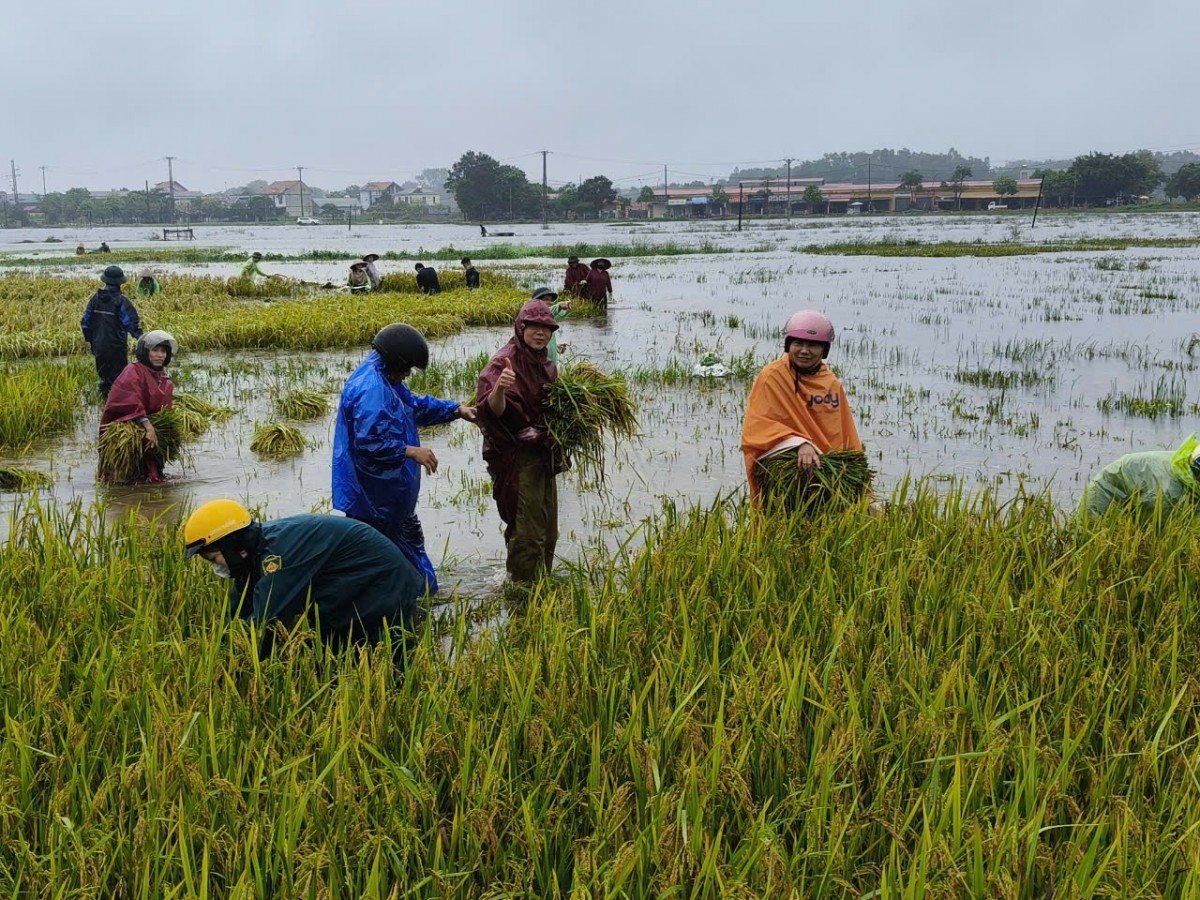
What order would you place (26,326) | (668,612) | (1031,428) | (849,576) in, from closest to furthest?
(668,612)
(849,576)
(1031,428)
(26,326)

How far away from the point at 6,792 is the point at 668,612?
1.97 metres

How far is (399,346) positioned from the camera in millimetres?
4500

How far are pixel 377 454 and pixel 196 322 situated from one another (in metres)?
12.5

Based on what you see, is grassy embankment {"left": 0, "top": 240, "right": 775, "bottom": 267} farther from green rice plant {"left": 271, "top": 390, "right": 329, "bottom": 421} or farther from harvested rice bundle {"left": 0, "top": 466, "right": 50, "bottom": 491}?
harvested rice bundle {"left": 0, "top": 466, "right": 50, "bottom": 491}

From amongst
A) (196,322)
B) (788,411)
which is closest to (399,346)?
(788,411)

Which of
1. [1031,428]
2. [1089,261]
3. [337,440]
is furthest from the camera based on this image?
[1089,261]

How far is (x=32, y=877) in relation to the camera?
220 cm

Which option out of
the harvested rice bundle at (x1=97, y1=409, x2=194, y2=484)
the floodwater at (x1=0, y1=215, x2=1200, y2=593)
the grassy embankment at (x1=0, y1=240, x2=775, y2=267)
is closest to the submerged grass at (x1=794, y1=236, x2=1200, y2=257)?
the grassy embankment at (x1=0, y1=240, x2=775, y2=267)

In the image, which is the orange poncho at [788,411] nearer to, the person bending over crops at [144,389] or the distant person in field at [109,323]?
the person bending over crops at [144,389]

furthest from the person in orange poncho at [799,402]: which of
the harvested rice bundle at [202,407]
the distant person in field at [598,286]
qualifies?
the distant person in field at [598,286]

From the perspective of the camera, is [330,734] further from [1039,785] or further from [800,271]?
[800,271]

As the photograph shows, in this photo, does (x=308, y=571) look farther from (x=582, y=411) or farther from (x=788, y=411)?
(x=788, y=411)

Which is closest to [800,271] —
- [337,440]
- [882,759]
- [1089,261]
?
[1089,261]

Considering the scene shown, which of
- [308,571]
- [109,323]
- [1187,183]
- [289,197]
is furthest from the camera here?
[289,197]
